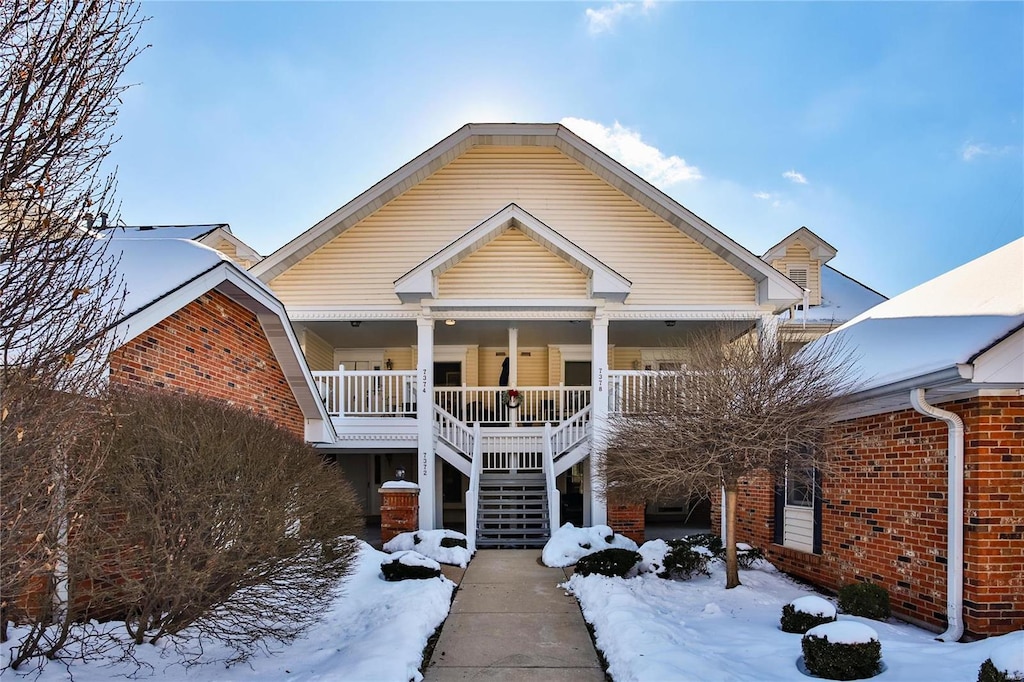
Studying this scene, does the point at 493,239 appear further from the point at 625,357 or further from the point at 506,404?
the point at 625,357

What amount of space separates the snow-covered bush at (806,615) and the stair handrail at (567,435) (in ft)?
22.8

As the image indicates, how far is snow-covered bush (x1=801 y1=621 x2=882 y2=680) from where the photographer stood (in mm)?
5301

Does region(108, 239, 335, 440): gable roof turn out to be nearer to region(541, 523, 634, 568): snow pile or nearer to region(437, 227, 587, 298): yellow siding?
region(437, 227, 587, 298): yellow siding

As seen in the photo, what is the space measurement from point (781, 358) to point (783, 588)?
313cm

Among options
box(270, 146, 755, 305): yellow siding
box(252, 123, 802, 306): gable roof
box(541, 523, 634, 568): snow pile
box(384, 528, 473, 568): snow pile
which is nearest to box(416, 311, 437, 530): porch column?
box(270, 146, 755, 305): yellow siding

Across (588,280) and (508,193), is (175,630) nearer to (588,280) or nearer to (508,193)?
(588,280)

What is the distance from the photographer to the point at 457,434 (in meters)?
13.7

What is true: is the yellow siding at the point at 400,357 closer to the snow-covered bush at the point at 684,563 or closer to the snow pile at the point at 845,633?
the snow-covered bush at the point at 684,563

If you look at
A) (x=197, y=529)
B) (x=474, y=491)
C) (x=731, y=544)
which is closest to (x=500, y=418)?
(x=474, y=491)

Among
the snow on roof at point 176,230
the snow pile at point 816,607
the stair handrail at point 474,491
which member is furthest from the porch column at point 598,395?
the snow on roof at point 176,230

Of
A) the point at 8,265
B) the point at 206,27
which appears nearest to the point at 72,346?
the point at 8,265

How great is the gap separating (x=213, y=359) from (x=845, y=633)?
287 inches

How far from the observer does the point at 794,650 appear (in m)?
6.01

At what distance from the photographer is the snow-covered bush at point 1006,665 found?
4351mm
